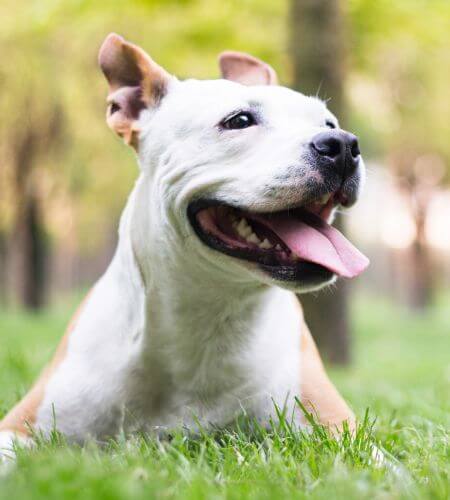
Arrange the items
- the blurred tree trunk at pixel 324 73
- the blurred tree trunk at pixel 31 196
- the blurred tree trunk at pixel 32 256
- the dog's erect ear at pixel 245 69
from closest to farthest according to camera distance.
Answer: the dog's erect ear at pixel 245 69
the blurred tree trunk at pixel 324 73
the blurred tree trunk at pixel 31 196
the blurred tree trunk at pixel 32 256

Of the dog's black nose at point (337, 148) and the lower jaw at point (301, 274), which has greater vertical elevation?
the dog's black nose at point (337, 148)

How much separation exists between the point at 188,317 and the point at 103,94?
9.83 metres

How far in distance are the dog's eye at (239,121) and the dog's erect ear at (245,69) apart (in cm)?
133

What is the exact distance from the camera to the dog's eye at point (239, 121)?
9.43 feet

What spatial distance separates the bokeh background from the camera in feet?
22.1

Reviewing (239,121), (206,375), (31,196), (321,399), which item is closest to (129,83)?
(239,121)

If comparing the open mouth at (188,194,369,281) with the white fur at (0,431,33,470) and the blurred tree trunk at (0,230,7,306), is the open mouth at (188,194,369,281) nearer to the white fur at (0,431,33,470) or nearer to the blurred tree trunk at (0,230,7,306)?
the white fur at (0,431,33,470)

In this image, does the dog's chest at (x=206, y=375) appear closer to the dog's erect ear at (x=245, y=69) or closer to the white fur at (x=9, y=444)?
the white fur at (x=9, y=444)

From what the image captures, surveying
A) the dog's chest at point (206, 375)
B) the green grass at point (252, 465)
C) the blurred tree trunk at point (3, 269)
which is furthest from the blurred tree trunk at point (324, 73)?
the blurred tree trunk at point (3, 269)

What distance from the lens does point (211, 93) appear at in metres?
3.02

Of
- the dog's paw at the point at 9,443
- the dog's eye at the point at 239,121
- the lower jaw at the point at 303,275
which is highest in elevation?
the dog's eye at the point at 239,121

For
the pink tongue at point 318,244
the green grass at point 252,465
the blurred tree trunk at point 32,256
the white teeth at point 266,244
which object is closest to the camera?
the green grass at point 252,465

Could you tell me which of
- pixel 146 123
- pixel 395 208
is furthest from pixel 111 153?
pixel 146 123

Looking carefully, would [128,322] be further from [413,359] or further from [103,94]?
[103,94]
